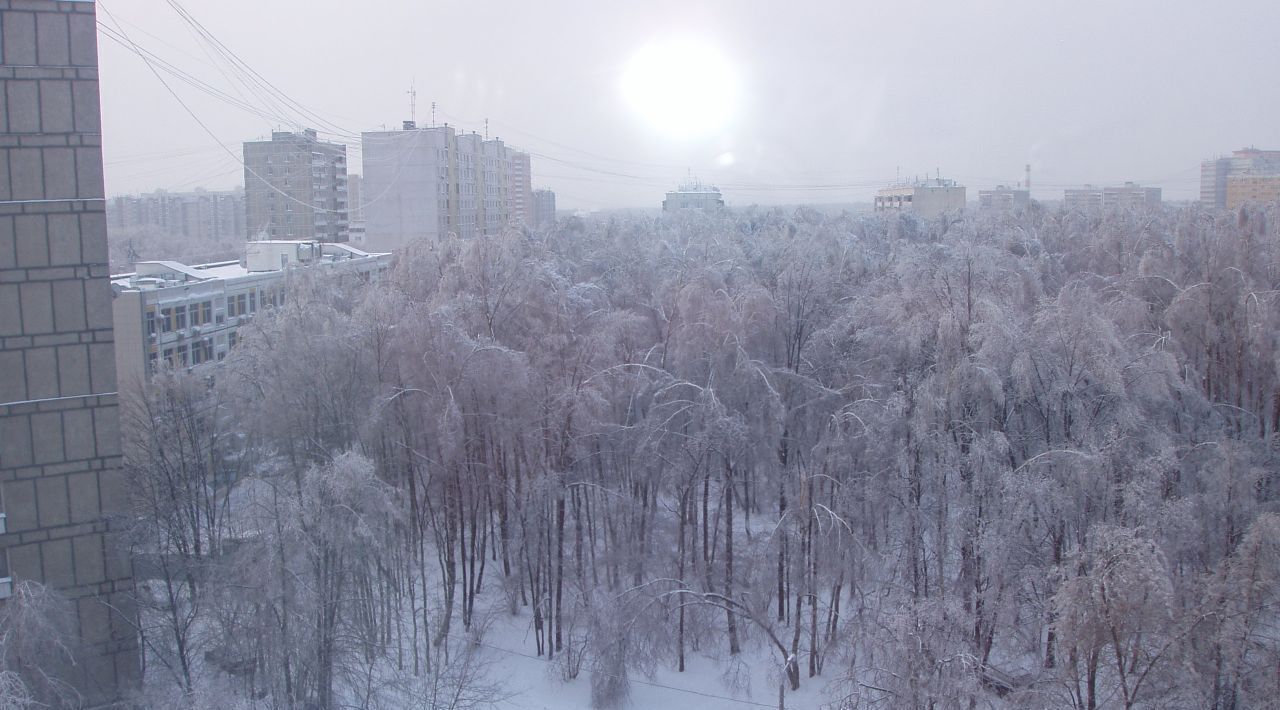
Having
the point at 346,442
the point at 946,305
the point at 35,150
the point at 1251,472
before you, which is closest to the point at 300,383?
the point at 346,442

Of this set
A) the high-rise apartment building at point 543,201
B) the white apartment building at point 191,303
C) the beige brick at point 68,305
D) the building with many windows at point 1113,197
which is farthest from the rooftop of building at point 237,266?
the building with many windows at point 1113,197

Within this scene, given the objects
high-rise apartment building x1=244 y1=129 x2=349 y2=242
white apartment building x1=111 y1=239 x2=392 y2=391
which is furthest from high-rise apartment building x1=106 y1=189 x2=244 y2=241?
white apartment building x1=111 y1=239 x2=392 y2=391

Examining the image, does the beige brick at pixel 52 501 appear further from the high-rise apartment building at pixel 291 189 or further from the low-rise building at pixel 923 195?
the low-rise building at pixel 923 195

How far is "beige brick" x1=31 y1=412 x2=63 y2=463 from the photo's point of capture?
26.6ft

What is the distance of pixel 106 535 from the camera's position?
835 cm

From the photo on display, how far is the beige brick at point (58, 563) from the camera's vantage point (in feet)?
26.6

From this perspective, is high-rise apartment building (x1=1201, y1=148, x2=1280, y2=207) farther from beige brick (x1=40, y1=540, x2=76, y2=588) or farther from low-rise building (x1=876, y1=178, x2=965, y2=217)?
beige brick (x1=40, y1=540, x2=76, y2=588)

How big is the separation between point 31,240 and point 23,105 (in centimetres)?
112

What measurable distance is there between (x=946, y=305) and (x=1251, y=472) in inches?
143

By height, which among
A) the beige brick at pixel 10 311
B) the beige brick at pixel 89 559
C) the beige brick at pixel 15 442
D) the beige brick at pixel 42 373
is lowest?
the beige brick at pixel 89 559

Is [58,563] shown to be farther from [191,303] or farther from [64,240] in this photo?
[191,303]

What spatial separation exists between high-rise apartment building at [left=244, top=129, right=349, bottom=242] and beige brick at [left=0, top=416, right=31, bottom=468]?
2971 centimetres

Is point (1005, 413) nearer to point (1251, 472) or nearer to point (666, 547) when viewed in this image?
point (1251, 472)

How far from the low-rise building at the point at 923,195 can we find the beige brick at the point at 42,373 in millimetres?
32748
